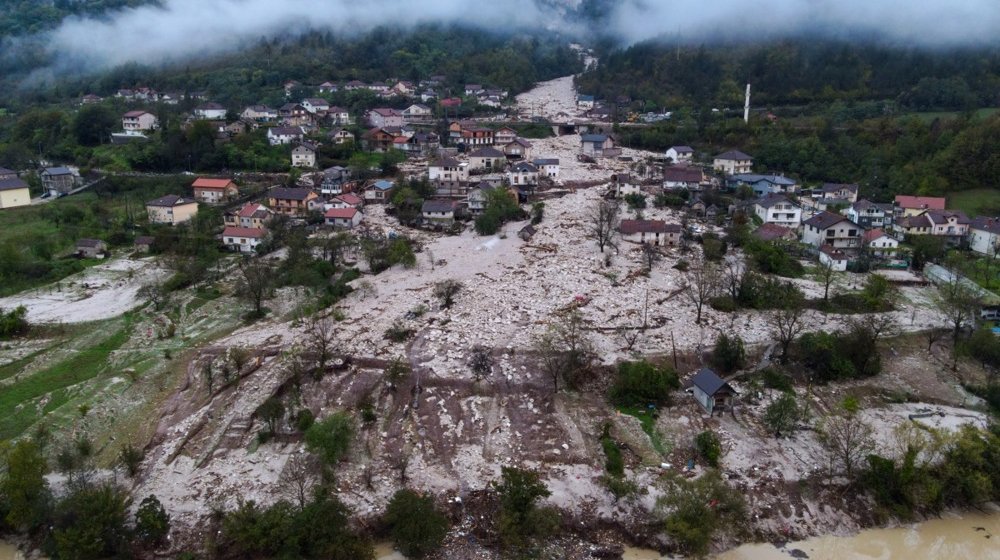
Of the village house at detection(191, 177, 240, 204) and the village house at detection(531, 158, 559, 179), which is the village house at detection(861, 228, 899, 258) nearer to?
the village house at detection(531, 158, 559, 179)

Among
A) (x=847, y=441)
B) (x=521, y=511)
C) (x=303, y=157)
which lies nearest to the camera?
(x=521, y=511)

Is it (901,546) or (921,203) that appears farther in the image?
(921,203)

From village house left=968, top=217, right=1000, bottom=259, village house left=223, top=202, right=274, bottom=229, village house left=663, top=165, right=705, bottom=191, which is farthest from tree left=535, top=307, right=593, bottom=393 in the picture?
village house left=968, top=217, right=1000, bottom=259

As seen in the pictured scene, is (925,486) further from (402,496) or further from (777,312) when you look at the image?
(402,496)

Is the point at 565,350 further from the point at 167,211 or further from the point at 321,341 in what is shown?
the point at 167,211

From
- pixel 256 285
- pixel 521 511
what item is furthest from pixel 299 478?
pixel 256 285

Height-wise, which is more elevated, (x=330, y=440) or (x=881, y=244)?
(x=881, y=244)
